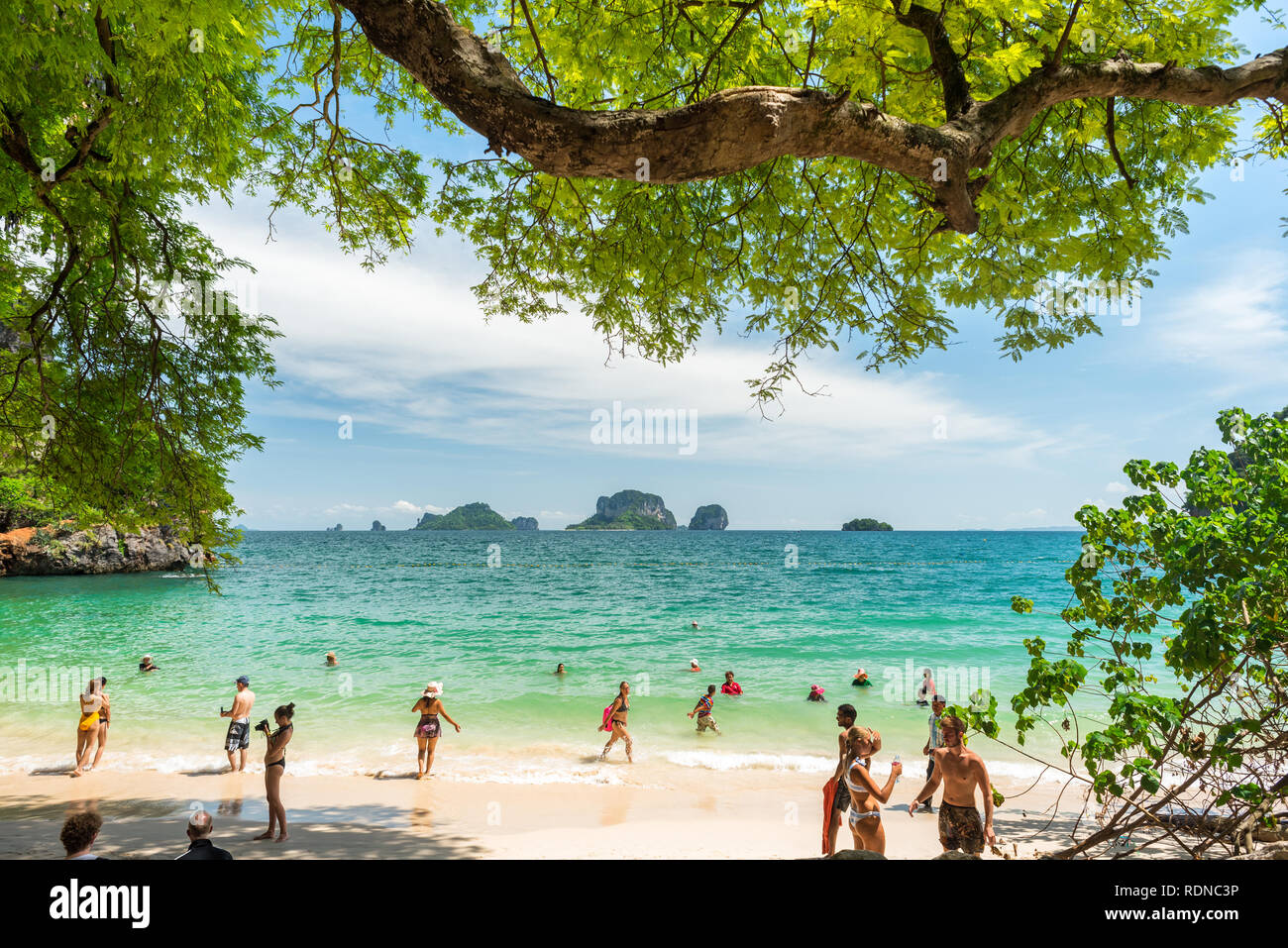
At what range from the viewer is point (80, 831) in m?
3.37

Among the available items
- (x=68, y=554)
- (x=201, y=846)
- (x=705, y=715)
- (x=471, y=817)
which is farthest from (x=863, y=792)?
(x=68, y=554)

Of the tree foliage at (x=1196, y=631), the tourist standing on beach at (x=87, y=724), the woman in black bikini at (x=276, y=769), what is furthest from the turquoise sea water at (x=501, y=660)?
the tree foliage at (x=1196, y=631)

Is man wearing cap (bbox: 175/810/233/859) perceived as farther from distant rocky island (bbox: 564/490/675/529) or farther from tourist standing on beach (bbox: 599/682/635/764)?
distant rocky island (bbox: 564/490/675/529)

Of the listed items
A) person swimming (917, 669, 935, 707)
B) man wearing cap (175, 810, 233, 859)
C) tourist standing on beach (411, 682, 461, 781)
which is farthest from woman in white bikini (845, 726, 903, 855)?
person swimming (917, 669, 935, 707)

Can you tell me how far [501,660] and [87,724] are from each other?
471 inches

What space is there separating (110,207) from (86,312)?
1.51 meters

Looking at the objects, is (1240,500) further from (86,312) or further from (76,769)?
(76,769)

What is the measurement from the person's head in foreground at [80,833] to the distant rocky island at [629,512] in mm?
174038

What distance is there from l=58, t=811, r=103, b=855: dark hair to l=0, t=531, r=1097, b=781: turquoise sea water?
25.1 feet

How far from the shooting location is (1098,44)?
400 centimetres

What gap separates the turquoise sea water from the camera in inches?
478

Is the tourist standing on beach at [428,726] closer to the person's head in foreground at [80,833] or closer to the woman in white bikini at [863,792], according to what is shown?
the person's head in foreground at [80,833]

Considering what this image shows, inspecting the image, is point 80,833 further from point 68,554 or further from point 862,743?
point 68,554

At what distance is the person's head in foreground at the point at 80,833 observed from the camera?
10.8ft
